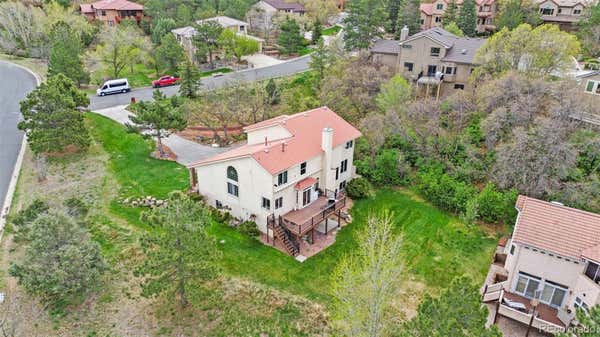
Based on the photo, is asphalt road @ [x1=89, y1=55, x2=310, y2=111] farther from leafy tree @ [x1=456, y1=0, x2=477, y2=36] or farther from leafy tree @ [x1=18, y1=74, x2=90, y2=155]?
leafy tree @ [x1=456, y1=0, x2=477, y2=36]

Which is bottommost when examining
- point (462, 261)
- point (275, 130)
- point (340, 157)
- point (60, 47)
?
point (462, 261)

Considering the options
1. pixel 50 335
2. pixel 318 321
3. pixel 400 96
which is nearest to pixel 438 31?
pixel 400 96

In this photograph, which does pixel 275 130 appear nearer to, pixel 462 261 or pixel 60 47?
pixel 462 261

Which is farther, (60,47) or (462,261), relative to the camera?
(60,47)

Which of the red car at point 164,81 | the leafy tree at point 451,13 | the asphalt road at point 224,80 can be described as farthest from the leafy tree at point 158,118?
the leafy tree at point 451,13

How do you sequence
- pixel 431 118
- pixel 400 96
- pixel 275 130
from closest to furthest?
pixel 275 130 < pixel 431 118 < pixel 400 96

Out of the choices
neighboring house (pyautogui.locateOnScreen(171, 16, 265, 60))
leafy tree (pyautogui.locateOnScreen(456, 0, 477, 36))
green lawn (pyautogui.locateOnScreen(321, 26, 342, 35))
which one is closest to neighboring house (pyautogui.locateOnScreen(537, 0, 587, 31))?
leafy tree (pyautogui.locateOnScreen(456, 0, 477, 36))

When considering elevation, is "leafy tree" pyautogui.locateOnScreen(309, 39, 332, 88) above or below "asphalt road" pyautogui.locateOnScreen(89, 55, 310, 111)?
above
